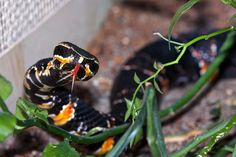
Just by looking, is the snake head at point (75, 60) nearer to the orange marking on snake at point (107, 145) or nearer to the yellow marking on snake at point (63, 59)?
the yellow marking on snake at point (63, 59)

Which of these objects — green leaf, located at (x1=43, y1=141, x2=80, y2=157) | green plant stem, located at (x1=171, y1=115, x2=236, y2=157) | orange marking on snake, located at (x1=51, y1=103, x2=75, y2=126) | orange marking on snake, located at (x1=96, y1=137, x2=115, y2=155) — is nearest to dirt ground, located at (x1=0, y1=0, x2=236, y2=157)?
orange marking on snake, located at (x1=96, y1=137, x2=115, y2=155)

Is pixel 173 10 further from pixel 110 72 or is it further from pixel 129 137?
pixel 129 137

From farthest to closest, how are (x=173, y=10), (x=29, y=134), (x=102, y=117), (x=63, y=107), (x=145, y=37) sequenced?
(x=173, y=10), (x=145, y=37), (x=29, y=134), (x=102, y=117), (x=63, y=107)

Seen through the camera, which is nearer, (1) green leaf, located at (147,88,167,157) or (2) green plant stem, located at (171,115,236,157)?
(2) green plant stem, located at (171,115,236,157)

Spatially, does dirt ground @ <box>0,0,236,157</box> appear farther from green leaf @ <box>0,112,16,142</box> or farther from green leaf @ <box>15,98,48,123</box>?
green leaf @ <box>0,112,16,142</box>

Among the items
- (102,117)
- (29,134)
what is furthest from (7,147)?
(102,117)

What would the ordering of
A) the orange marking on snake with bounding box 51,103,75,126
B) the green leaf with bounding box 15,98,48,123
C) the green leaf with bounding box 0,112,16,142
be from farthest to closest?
the orange marking on snake with bounding box 51,103,75,126
the green leaf with bounding box 15,98,48,123
the green leaf with bounding box 0,112,16,142

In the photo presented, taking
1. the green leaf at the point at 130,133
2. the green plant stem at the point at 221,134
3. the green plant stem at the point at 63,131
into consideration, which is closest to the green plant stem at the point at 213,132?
the green plant stem at the point at 221,134
